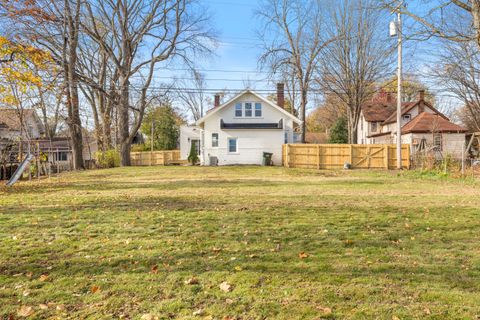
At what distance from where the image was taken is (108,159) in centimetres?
3053

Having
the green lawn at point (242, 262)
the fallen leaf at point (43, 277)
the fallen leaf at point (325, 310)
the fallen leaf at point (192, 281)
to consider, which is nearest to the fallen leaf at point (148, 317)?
the green lawn at point (242, 262)

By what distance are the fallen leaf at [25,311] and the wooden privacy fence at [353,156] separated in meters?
23.5

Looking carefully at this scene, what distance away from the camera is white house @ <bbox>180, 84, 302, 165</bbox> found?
29125 mm

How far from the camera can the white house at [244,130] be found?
1147 inches

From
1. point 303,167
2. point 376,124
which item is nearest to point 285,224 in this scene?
point 303,167

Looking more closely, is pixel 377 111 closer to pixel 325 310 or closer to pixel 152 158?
Result: pixel 152 158

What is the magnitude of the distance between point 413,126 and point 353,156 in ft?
41.5

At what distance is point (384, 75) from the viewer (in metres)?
32.8

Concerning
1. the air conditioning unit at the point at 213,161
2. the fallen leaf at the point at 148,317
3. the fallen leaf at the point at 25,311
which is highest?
the air conditioning unit at the point at 213,161

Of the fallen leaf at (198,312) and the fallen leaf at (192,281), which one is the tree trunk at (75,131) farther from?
the fallen leaf at (198,312)

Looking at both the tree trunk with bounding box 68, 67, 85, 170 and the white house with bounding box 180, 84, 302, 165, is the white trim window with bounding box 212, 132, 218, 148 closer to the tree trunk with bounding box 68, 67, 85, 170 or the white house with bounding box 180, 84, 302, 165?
the white house with bounding box 180, 84, 302, 165

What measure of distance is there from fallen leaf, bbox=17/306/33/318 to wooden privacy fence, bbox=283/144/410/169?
23.5m

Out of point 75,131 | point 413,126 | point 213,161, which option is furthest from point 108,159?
point 413,126

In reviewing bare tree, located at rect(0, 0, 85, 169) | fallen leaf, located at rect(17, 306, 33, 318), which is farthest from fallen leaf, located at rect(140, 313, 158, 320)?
bare tree, located at rect(0, 0, 85, 169)
